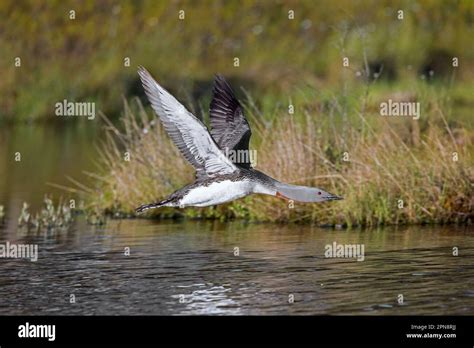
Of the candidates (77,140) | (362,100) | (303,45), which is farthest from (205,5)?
(362,100)

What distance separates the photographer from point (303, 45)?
171 feet

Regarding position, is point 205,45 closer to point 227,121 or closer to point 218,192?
point 227,121

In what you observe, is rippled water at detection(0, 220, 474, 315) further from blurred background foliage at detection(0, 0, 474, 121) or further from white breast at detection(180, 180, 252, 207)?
blurred background foliage at detection(0, 0, 474, 121)

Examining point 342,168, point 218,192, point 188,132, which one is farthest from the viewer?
point 342,168

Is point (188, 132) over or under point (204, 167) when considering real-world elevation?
over

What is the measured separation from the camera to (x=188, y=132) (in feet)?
53.6

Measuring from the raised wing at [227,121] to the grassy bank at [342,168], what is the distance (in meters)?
3.65

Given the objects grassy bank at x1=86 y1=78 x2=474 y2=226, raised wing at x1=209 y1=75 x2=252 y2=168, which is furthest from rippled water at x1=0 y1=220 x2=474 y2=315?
raised wing at x1=209 y1=75 x2=252 y2=168

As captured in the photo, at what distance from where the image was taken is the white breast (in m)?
16.5

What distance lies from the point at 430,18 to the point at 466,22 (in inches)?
51.7

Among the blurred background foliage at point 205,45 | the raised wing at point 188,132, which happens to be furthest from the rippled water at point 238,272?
the blurred background foliage at point 205,45

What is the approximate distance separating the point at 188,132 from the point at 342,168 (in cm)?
568

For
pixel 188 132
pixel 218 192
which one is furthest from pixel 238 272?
pixel 188 132

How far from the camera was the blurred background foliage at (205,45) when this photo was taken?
47.5m
